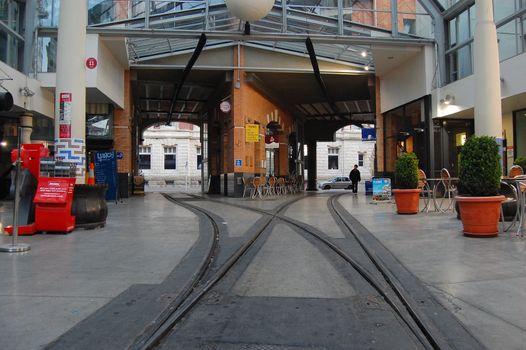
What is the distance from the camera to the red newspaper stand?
28.2 ft

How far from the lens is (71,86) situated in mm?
9641

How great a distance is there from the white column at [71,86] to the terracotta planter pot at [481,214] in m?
7.30

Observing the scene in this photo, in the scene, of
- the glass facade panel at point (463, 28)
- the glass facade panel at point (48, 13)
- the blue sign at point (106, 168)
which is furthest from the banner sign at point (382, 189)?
the glass facade panel at point (48, 13)

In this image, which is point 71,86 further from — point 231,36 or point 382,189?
point 382,189

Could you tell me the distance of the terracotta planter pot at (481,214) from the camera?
7.62m

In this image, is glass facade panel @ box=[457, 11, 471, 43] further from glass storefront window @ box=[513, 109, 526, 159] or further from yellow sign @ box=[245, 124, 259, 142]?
yellow sign @ box=[245, 124, 259, 142]

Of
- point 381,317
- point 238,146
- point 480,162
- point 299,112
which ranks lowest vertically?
point 381,317

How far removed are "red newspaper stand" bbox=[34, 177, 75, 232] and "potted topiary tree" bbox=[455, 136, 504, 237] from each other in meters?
6.90

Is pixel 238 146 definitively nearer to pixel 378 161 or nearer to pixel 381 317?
pixel 378 161

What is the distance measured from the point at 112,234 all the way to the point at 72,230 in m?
0.89

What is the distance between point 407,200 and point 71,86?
8152 mm

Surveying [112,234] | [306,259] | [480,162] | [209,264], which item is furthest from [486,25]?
[112,234]

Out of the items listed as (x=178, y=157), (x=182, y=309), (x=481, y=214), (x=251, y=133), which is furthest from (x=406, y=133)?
(x=178, y=157)

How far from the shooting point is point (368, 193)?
78.1 ft
